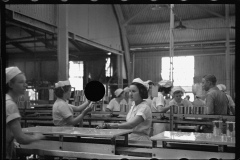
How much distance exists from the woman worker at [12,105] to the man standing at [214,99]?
113 cm

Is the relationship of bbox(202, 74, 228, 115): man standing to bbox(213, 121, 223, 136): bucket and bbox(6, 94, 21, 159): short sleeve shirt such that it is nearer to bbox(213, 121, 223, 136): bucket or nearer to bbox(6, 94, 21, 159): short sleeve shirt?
bbox(213, 121, 223, 136): bucket

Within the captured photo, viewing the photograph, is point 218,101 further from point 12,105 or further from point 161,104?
point 161,104

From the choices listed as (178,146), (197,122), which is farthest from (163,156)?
(197,122)

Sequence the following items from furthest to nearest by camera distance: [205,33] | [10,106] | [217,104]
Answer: [217,104] < [205,33] < [10,106]

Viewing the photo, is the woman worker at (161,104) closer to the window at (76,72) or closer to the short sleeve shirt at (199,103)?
the short sleeve shirt at (199,103)

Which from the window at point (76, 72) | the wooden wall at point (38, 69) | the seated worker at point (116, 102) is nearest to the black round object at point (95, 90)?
the window at point (76, 72)

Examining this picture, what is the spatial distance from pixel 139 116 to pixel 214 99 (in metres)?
0.48

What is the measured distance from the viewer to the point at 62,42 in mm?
1000

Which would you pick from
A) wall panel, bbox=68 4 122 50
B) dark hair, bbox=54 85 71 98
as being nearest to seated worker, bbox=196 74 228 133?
wall panel, bbox=68 4 122 50

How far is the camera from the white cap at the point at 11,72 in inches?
31.6

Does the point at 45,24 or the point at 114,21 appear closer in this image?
the point at 45,24

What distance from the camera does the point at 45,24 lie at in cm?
97

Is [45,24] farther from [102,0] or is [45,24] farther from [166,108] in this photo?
[166,108]

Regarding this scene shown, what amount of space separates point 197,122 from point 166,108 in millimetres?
386
